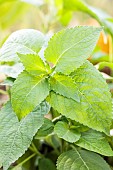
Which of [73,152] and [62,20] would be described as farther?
[62,20]

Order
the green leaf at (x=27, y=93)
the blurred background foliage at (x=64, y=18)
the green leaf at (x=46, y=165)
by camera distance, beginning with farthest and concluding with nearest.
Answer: the blurred background foliage at (x=64, y=18) < the green leaf at (x=46, y=165) < the green leaf at (x=27, y=93)

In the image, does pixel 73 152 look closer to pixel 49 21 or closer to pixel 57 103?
pixel 57 103

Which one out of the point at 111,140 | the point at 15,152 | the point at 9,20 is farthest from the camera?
the point at 9,20

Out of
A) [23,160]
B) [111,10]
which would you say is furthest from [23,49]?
[111,10]

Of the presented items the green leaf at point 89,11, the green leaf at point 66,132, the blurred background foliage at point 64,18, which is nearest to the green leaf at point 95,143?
the green leaf at point 66,132

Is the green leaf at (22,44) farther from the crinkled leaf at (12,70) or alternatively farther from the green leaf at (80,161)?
the green leaf at (80,161)

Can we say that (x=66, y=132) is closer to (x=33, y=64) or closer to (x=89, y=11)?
(x=33, y=64)

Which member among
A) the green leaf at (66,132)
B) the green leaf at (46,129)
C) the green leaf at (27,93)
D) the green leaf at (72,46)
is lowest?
the green leaf at (46,129)
